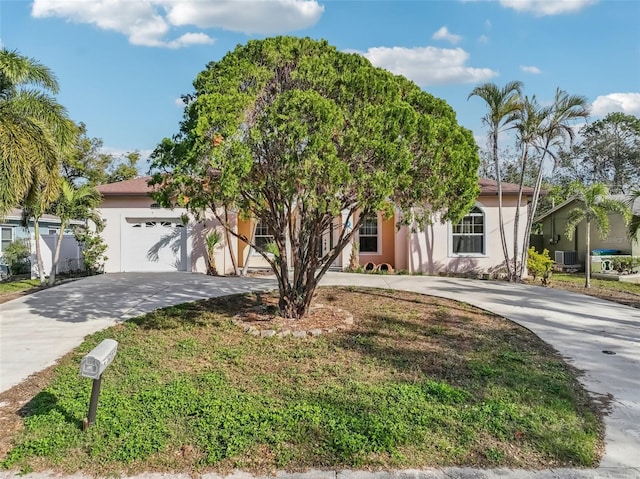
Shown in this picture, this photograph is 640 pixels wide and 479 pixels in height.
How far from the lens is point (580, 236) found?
67.6 feet

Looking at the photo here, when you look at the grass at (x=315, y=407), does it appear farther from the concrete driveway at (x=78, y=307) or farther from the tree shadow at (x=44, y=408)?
the concrete driveway at (x=78, y=307)

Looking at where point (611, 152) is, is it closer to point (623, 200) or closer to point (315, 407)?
point (623, 200)

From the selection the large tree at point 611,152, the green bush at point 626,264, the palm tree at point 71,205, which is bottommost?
the green bush at point 626,264

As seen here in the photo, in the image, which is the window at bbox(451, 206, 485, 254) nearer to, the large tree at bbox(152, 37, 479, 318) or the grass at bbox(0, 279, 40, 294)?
the large tree at bbox(152, 37, 479, 318)

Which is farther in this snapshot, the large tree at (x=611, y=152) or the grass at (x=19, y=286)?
the large tree at (x=611, y=152)

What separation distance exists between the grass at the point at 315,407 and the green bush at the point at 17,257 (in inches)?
499

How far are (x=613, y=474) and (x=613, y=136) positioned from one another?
41.4 m

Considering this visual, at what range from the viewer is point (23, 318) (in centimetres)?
857

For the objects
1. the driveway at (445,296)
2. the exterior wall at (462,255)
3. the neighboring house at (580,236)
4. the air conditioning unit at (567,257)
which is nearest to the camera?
the driveway at (445,296)

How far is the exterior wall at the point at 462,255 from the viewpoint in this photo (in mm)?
15711

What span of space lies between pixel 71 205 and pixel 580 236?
867 inches

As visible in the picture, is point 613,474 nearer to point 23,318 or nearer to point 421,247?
point 23,318

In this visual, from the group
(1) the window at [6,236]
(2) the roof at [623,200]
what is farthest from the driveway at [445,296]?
(2) the roof at [623,200]

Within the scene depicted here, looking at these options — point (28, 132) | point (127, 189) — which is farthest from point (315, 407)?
point (127, 189)
